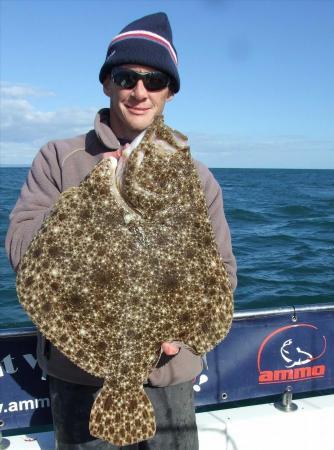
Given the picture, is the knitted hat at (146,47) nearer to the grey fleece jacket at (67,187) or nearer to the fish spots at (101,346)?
the grey fleece jacket at (67,187)

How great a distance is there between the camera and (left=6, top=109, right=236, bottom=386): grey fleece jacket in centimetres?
263

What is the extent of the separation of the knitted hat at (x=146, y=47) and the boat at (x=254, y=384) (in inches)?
83.9

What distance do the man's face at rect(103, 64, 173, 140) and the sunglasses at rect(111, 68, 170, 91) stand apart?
2 cm

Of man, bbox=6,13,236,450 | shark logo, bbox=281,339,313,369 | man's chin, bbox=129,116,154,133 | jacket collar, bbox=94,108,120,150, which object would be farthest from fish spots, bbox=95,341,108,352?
shark logo, bbox=281,339,313,369

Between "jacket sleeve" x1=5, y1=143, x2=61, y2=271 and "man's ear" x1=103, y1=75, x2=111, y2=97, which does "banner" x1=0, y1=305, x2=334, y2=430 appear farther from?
"man's ear" x1=103, y1=75, x2=111, y2=97

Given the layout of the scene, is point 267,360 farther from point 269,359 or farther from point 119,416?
point 119,416

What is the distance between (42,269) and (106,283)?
32 cm

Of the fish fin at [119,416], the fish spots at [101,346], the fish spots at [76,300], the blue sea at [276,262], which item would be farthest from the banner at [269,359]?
the blue sea at [276,262]

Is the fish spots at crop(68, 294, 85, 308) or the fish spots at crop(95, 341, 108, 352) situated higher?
the fish spots at crop(68, 294, 85, 308)

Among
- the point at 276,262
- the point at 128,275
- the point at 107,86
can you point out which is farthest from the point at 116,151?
the point at 276,262

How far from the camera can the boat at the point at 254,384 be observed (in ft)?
12.1

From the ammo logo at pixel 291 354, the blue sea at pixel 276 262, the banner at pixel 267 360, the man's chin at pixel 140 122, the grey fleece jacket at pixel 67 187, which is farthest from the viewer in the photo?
the blue sea at pixel 276 262

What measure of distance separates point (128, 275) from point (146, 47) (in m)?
1.34

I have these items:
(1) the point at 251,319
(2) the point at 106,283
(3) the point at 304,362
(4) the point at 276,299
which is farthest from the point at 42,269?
(4) the point at 276,299
